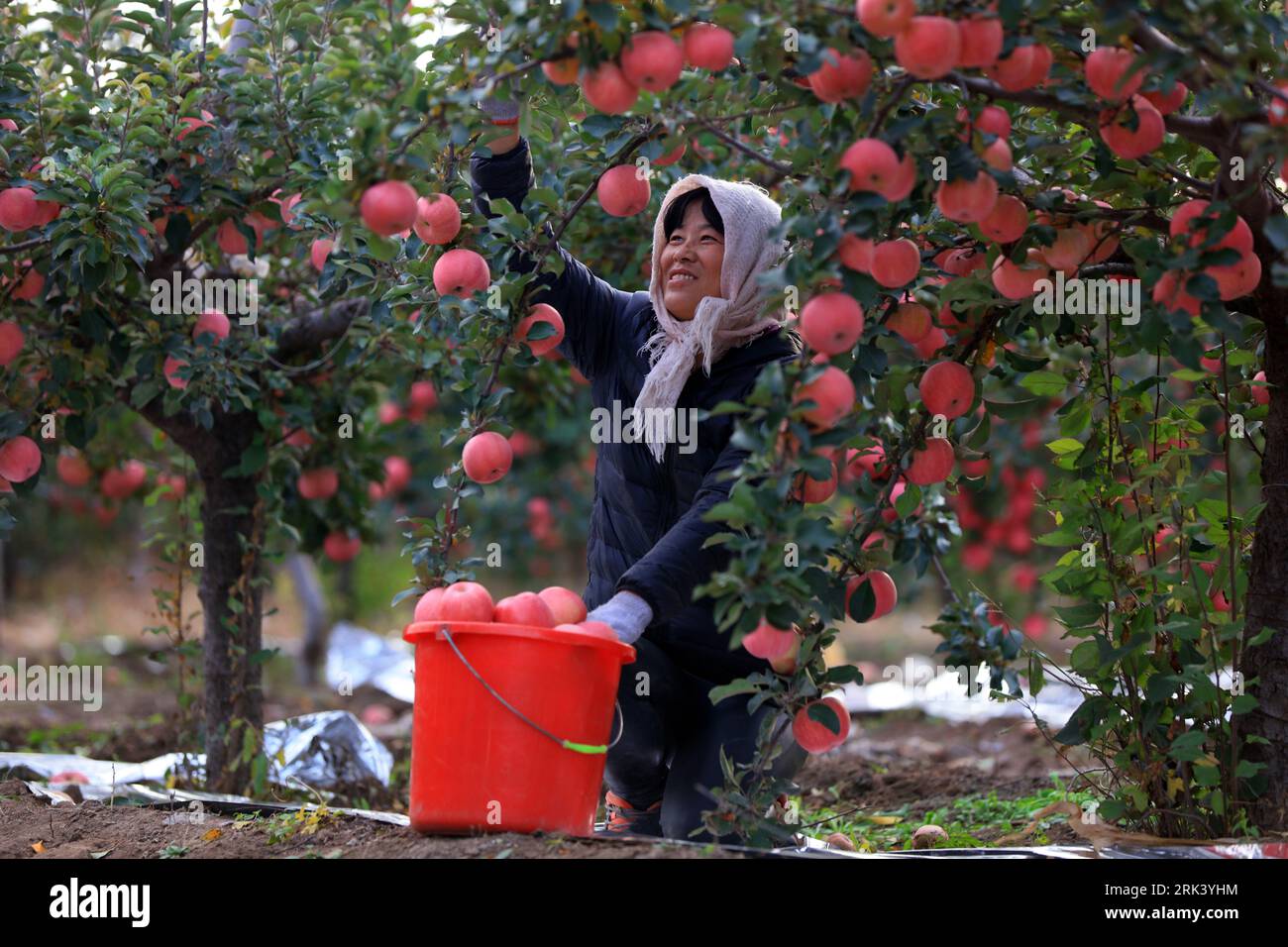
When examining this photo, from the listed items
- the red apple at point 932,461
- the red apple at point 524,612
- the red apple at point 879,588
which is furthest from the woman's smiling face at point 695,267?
the red apple at point 524,612

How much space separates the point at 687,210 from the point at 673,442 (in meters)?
0.52

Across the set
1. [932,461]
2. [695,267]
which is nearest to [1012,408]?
[932,461]

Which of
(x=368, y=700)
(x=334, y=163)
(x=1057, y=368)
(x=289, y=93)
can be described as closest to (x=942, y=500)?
(x=1057, y=368)

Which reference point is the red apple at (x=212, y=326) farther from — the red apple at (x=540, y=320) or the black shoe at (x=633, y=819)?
the black shoe at (x=633, y=819)

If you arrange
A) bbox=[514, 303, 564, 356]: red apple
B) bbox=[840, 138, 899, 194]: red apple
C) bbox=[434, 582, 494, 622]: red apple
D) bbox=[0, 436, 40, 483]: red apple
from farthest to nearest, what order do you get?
1. bbox=[0, 436, 40, 483]: red apple
2. bbox=[514, 303, 564, 356]: red apple
3. bbox=[434, 582, 494, 622]: red apple
4. bbox=[840, 138, 899, 194]: red apple

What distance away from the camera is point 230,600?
3881mm

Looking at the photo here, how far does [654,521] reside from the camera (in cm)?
294

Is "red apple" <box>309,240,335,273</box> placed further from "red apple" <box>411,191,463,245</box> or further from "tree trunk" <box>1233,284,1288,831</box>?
"tree trunk" <box>1233,284,1288,831</box>

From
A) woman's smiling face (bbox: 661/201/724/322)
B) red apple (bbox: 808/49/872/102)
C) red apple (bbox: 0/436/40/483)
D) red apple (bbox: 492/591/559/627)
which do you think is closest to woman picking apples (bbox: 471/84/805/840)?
woman's smiling face (bbox: 661/201/724/322)

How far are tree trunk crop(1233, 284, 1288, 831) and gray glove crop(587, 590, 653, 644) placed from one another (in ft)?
3.93

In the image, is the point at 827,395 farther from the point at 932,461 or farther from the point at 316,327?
the point at 316,327

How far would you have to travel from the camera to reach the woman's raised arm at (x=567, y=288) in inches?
108

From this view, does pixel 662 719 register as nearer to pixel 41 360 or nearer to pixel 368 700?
pixel 41 360

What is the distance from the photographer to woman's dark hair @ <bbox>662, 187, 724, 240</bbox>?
289 cm
